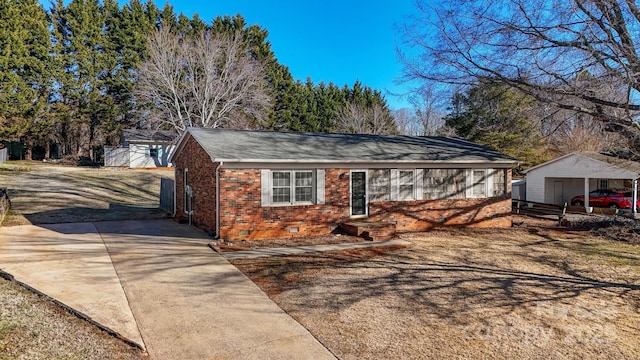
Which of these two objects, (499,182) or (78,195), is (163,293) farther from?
(78,195)

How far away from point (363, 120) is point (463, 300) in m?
37.1

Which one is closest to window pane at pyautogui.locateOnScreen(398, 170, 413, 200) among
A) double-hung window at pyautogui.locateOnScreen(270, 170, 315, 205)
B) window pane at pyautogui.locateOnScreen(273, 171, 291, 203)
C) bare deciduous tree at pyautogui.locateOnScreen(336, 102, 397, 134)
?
double-hung window at pyautogui.locateOnScreen(270, 170, 315, 205)

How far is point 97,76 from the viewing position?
37188 mm

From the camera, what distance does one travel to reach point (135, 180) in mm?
26594

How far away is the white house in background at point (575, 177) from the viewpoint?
20.8 meters

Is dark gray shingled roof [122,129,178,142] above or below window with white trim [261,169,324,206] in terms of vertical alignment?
above

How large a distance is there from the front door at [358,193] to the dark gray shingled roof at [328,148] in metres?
0.56

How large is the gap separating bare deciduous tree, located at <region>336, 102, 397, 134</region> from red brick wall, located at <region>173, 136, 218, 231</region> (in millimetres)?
28797

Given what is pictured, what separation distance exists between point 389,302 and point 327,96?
1558 inches

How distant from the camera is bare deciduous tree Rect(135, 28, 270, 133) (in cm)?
2923

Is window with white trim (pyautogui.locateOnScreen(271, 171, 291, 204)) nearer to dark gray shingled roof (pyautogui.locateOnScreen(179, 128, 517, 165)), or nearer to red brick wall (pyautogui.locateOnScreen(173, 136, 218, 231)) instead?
dark gray shingled roof (pyautogui.locateOnScreen(179, 128, 517, 165))

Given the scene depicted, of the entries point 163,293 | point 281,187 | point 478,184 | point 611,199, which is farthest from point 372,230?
point 611,199

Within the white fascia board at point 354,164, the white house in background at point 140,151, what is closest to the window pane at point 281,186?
the white fascia board at point 354,164

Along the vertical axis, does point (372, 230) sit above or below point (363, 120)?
below
